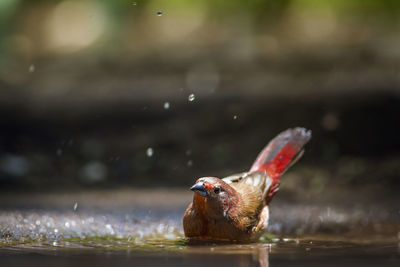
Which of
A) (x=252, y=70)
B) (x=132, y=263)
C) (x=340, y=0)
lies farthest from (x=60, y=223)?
(x=340, y=0)

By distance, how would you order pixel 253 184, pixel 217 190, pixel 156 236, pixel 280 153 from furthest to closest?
pixel 280 153
pixel 253 184
pixel 156 236
pixel 217 190

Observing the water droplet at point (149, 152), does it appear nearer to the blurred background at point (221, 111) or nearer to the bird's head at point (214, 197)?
the blurred background at point (221, 111)

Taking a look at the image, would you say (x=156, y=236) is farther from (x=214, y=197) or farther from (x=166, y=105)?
(x=166, y=105)

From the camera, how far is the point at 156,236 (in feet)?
12.6

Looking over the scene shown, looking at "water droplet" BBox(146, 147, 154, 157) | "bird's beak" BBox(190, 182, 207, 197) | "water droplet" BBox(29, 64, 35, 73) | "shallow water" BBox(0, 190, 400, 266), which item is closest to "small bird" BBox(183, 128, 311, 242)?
"bird's beak" BBox(190, 182, 207, 197)

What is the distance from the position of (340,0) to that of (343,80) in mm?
2347

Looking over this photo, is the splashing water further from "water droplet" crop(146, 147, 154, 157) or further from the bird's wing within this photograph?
the bird's wing

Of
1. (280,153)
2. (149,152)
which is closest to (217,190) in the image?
(280,153)

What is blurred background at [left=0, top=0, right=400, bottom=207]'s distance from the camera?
6695 mm

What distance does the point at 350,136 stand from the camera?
6828mm

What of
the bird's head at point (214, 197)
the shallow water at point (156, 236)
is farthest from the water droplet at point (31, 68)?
the bird's head at point (214, 197)

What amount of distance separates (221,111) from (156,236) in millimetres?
3461

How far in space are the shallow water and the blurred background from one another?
95cm

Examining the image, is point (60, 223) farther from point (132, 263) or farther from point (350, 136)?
point (350, 136)
